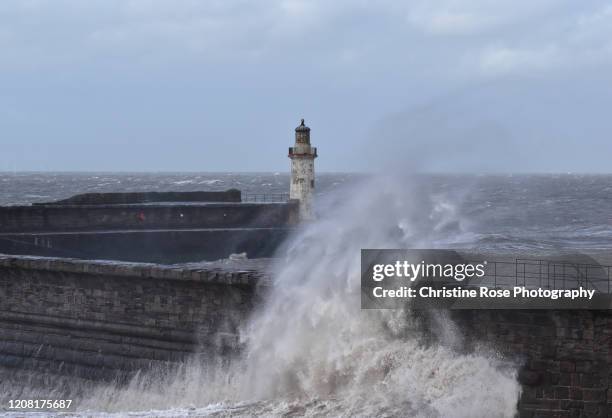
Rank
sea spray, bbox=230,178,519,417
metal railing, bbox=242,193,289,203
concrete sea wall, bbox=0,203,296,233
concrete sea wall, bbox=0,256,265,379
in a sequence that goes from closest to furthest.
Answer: sea spray, bbox=230,178,519,417 → concrete sea wall, bbox=0,256,265,379 → concrete sea wall, bbox=0,203,296,233 → metal railing, bbox=242,193,289,203

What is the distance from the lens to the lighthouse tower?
24.6m

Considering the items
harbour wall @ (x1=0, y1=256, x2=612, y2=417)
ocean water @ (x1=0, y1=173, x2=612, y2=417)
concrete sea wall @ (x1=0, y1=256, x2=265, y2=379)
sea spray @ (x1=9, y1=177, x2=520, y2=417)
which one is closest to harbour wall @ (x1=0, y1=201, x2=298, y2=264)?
concrete sea wall @ (x1=0, y1=256, x2=265, y2=379)

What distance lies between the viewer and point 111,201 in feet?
83.8

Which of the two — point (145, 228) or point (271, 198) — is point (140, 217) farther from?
point (271, 198)

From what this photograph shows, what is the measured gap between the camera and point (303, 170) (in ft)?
81.8

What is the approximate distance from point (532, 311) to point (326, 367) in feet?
10.3

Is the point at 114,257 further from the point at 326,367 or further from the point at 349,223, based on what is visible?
the point at 326,367

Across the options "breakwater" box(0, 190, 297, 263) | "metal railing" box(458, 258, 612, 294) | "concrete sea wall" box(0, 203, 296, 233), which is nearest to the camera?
"metal railing" box(458, 258, 612, 294)

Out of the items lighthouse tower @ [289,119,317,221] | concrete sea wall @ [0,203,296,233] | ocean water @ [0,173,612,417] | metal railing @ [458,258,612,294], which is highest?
lighthouse tower @ [289,119,317,221]

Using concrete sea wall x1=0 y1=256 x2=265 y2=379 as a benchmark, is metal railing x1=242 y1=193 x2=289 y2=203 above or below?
above

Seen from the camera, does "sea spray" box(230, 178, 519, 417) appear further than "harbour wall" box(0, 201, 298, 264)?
No

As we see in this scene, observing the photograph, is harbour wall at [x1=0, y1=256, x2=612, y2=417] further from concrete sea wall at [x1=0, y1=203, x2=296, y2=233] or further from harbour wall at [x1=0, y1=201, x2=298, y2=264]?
concrete sea wall at [x1=0, y1=203, x2=296, y2=233]

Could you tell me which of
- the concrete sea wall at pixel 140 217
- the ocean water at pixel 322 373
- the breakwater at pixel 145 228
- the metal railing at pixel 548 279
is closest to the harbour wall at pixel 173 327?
the ocean water at pixel 322 373

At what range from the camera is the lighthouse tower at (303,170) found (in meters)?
24.6
